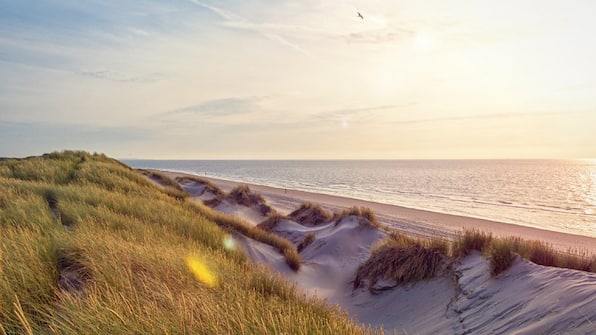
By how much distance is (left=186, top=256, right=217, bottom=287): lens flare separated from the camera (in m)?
4.36

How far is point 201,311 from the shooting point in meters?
3.13

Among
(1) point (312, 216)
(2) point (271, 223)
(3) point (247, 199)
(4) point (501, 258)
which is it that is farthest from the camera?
(3) point (247, 199)

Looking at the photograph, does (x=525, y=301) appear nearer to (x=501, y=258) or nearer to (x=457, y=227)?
(x=501, y=258)

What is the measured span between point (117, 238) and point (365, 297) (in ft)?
16.5

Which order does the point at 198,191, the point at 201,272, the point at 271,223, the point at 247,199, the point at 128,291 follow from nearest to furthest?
the point at 128,291 < the point at 201,272 < the point at 271,223 < the point at 247,199 < the point at 198,191

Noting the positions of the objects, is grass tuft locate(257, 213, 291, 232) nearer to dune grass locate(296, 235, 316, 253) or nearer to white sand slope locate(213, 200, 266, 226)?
dune grass locate(296, 235, 316, 253)

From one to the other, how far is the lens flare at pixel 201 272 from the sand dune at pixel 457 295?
1871mm

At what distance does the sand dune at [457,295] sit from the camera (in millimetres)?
4457

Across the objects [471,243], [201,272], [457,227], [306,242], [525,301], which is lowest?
[457,227]

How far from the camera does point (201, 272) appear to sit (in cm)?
466

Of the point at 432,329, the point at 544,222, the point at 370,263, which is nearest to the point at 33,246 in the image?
the point at 432,329

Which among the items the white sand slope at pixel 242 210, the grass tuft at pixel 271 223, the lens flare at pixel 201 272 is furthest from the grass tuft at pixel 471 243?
the white sand slope at pixel 242 210

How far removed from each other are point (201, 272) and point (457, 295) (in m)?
4.27

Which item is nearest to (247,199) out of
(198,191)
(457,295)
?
(198,191)
